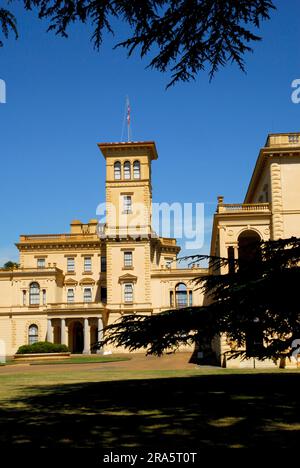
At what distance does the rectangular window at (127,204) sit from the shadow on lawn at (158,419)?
43835 millimetres

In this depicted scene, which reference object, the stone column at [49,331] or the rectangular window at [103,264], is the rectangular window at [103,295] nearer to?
the rectangular window at [103,264]

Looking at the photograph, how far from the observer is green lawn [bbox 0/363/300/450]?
7.54 meters

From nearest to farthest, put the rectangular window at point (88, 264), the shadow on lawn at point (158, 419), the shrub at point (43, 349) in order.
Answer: the shadow on lawn at point (158, 419) < the shrub at point (43, 349) < the rectangular window at point (88, 264)

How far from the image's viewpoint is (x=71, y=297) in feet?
206

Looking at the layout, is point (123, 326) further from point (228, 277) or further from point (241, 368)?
point (241, 368)

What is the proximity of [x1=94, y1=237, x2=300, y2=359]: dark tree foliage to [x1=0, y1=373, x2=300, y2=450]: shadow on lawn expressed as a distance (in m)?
1.29

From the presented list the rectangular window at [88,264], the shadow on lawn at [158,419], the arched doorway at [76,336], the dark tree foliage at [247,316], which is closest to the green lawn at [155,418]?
the shadow on lawn at [158,419]

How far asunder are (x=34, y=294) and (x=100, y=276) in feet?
26.9

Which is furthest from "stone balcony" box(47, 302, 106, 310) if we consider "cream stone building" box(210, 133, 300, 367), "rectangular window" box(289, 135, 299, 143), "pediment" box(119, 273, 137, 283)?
"rectangular window" box(289, 135, 299, 143)

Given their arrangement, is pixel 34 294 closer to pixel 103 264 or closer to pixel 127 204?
pixel 103 264

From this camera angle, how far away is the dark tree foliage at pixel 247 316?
28.1 feet

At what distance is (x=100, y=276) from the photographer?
63.0 meters

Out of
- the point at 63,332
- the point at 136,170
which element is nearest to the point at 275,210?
the point at 136,170

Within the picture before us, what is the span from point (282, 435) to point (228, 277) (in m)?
3.35
